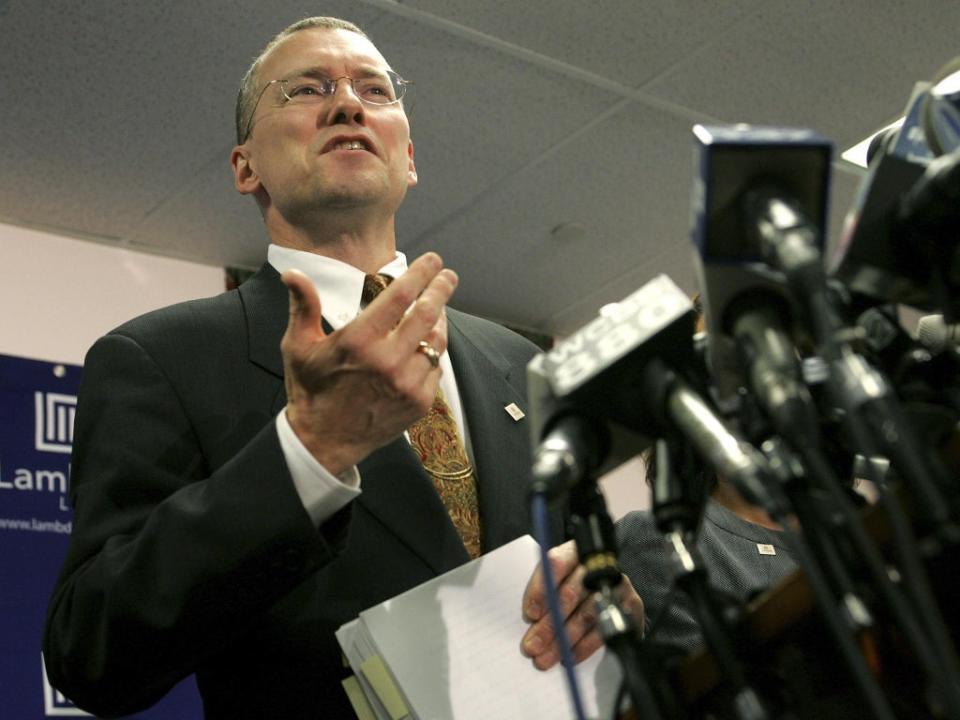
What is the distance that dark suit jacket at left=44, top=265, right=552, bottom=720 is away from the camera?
112 centimetres

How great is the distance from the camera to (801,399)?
2.31 ft

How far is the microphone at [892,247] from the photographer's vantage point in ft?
2.63

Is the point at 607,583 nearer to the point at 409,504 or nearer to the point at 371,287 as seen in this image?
the point at 409,504

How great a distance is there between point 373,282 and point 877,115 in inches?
97.0

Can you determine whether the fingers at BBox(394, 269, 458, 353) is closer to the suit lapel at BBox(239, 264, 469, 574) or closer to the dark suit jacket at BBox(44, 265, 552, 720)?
the dark suit jacket at BBox(44, 265, 552, 720)

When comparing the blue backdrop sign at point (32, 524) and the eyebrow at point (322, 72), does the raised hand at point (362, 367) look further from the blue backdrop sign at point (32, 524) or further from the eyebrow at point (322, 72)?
the blue backdrop sign at point (32, 524)

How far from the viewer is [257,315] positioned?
1.54 meters

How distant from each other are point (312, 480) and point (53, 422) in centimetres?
249

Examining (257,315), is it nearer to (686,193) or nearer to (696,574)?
(696,574)

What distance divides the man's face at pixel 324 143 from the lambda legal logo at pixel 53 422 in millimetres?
1719

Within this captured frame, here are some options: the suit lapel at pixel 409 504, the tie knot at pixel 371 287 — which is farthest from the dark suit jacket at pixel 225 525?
the tie knot at pixel 371 287

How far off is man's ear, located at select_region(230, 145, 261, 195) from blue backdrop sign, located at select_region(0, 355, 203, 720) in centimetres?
161

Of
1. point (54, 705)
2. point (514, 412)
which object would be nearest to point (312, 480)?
point (514, 412)

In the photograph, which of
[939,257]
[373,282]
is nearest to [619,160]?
[373,282]
